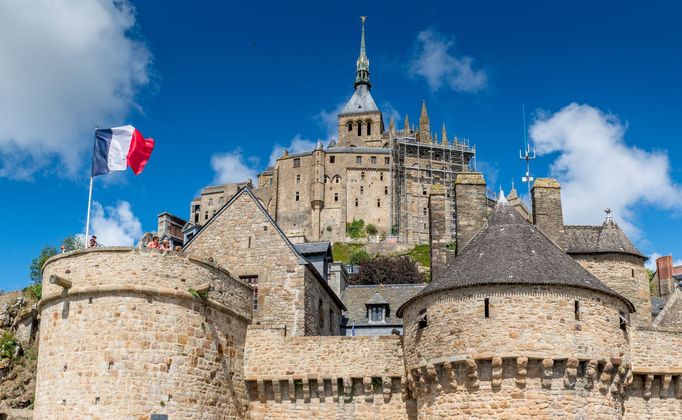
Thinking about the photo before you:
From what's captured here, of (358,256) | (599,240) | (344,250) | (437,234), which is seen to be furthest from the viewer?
(344,250)

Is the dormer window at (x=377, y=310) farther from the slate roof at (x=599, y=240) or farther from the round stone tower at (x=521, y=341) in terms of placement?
the round stone tower at (x=521, y=341)

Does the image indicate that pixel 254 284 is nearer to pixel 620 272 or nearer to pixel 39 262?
pixel 620 272

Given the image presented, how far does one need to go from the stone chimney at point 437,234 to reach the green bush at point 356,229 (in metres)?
88.5

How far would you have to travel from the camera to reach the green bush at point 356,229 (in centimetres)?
11762

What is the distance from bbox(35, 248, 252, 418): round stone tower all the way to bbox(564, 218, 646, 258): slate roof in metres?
14.3

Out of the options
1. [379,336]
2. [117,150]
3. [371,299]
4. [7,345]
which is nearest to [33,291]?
[7,345]

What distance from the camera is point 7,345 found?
38.2m

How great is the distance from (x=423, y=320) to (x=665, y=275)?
31.2m

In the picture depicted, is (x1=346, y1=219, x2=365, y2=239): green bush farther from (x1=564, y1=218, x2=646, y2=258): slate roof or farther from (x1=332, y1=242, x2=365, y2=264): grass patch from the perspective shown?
(x1=564, y1=218, x2=646, y2=258): slate roof

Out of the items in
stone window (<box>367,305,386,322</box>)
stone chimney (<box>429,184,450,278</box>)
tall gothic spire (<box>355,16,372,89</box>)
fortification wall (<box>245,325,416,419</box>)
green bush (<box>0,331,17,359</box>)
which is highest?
tall gothic spire (<box>355,16,372,89</box>)

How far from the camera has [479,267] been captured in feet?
71.7

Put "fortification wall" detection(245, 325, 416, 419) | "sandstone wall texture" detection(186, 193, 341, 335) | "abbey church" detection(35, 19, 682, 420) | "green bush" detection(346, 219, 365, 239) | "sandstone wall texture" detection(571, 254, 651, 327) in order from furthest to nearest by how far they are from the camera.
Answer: "green bush" detection(346, 219, 365, 239)
"sandstone wall texture" detection(571, 254, 651, 327)
"sandstone wall texture" detection(186, 193, 341, 335)
"fortification wall" detection(245, 325, 416, 419)
"abbey church" detection(35, 19, 682, 420)

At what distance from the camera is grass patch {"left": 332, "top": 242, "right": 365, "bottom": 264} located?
10606 centimetres

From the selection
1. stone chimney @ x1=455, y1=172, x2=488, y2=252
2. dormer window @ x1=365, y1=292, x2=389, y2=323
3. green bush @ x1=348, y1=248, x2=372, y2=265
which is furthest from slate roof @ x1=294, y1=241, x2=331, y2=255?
green bush @ x1=348, y1=248, x2=372, y2=265
